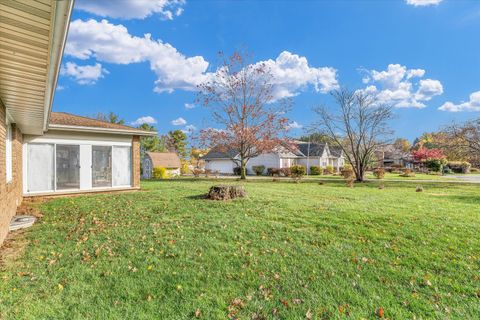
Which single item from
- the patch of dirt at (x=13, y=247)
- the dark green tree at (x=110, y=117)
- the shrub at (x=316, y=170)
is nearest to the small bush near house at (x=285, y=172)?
the shrub at (x=316, y=170)

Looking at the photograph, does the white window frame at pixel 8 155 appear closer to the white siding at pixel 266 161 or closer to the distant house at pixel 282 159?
the distant house at pixel 282 159

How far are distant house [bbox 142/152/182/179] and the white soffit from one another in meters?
30.3

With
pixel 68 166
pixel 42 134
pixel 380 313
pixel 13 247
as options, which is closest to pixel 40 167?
pixel 68 166

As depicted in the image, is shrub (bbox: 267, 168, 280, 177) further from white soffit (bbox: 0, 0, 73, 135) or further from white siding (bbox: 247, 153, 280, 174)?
white soffit (bbox: 0, 0, 73, 135)

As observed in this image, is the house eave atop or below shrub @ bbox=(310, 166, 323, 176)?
atop

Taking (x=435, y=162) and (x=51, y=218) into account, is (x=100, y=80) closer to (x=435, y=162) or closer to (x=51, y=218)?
(x=51, y=218)

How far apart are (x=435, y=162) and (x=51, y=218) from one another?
44.8 meters

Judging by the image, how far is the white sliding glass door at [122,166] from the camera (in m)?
12.4

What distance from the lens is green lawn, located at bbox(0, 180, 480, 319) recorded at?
11.2 ft

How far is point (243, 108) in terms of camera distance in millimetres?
23750

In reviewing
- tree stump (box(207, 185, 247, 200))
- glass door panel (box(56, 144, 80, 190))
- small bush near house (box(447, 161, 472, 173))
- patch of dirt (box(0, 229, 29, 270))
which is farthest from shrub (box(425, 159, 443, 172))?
patch of dirt (box(0, 229, 29, 270))

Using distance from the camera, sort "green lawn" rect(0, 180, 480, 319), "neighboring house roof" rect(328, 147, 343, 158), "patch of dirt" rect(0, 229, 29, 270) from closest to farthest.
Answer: "green lawn" rect(0, 180, 480, 319) → "patch of dirt" rect(0, 229, 29, 270) → "neighboring house roof" rect(328, 147, 343, 158)

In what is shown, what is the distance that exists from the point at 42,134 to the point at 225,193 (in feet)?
24.5

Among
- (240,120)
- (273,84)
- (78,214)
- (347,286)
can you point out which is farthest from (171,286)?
(273,84)
